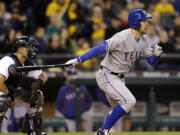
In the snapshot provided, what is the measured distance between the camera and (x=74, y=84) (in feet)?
34.3

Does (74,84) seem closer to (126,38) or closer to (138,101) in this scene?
(138,101)

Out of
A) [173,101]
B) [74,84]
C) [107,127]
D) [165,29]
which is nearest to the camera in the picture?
[107,127]

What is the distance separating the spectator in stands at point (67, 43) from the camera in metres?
11.5

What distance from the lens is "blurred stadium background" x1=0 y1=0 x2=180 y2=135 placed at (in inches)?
420

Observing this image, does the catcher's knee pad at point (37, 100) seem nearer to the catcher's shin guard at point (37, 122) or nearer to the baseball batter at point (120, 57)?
the catcher's shin guard at point (37, 122)

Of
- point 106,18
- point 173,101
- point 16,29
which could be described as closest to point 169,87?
point 173,101

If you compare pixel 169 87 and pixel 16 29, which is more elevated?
pixel 16 29

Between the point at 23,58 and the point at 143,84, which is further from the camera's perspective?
the point at 143,84

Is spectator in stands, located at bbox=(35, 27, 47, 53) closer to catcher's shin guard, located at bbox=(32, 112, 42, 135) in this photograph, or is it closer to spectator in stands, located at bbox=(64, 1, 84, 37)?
spectator in stands, located at bbox=(64, 1, 84, 37)

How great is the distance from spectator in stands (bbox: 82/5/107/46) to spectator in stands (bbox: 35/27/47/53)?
865 millimetres

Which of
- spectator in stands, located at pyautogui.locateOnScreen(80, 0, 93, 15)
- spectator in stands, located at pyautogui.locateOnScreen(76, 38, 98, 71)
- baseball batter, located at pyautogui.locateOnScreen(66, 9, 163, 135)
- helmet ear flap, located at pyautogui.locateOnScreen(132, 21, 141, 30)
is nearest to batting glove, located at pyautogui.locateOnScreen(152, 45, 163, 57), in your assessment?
baseball batter, located at pyautogui.locateOnScreen(66, 9, 163, 135)

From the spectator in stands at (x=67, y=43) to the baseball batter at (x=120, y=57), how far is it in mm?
4003

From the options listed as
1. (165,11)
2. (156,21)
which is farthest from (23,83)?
(165,11)

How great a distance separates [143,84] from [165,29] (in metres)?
1.91
